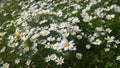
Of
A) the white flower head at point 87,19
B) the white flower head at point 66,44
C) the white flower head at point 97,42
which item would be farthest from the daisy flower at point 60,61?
the white flower head at point 87,19

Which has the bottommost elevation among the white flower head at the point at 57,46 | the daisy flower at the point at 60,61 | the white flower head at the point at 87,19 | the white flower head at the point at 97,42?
the daisy flower at the point at 60,61

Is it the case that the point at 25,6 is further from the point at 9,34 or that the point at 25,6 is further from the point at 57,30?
the point at 57,30

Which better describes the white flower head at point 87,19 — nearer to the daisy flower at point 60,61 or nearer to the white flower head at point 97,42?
the white flower head at point 97,42

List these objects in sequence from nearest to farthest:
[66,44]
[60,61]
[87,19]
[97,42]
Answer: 1. [60,61]
2. [66,44]
3. [97,42]
4. [87,19]

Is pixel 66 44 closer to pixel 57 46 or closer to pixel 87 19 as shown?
pixel 57 46

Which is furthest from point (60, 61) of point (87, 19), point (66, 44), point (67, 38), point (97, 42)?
point (87, 19)

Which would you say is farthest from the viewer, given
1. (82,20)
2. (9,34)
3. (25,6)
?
(25,6)

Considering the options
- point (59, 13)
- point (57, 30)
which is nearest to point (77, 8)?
point (59, 13)

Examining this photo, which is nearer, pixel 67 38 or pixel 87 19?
pixel 67 38

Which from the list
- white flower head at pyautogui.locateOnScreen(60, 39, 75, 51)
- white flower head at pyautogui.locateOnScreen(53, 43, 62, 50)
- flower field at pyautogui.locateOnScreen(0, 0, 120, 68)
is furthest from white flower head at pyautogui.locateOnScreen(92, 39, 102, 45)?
white flower head at pyautogui.locateOnScreen(53, 43, 62, 50)
